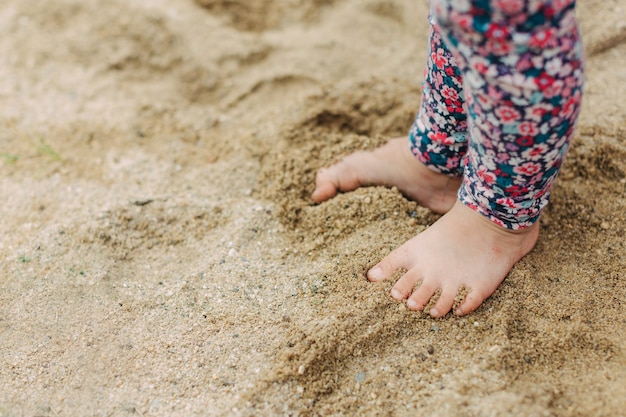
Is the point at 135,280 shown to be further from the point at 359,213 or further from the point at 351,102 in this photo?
the point at 351,102

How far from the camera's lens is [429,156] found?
140cm

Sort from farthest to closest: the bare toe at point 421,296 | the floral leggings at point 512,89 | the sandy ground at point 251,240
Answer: the bare toe at point 421,296
the sandy ground at point 251,240
the floral leggings at point 512,89

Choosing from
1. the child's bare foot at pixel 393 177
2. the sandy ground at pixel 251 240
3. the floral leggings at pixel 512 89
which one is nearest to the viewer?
the floral leggings at pixel 512 89

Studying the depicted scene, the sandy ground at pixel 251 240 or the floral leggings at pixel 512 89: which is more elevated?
the floral leggings at pixel 512 89

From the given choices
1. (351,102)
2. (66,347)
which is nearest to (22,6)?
(351,102)

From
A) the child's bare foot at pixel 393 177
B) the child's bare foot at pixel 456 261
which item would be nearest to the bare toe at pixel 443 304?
the child's bare foot at pixel 456 261

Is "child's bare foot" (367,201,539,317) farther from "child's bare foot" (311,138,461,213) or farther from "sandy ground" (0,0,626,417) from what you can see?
"child's bare foot" (311,138,461,213)

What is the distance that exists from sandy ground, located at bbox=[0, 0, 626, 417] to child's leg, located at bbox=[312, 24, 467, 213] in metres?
0.07

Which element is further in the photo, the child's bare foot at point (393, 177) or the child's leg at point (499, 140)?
the child's bare foot at point (393, 177)

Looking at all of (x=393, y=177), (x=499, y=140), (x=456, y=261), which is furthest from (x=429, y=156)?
(x=499, y=140)

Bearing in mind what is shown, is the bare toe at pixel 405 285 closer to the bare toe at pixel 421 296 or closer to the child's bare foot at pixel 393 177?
the bare toe at pixel 421 296

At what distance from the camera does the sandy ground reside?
1062 mm

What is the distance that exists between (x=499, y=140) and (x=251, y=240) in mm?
629

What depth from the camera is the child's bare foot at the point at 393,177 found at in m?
1.43
